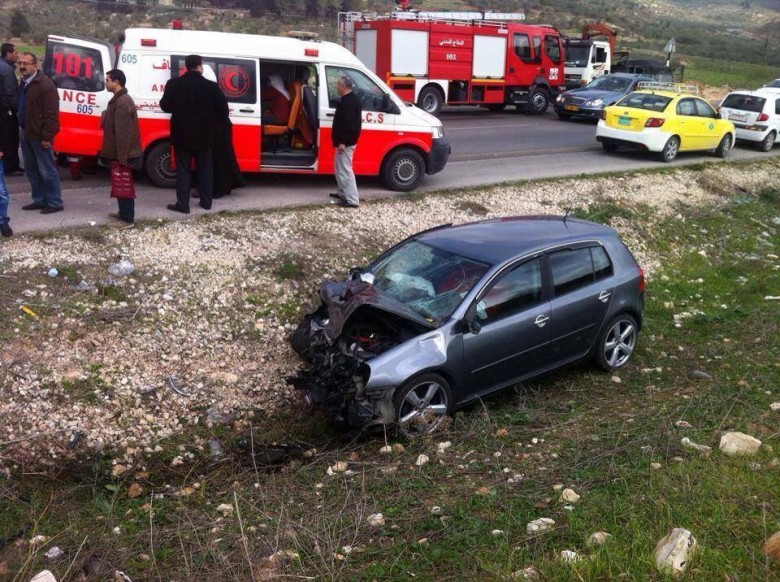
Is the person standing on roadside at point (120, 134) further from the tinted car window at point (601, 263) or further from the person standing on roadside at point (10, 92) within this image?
the tinted car window at point (601, 263)

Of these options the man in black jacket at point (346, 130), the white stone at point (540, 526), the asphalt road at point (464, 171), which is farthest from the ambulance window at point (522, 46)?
the white stone at point (540, 526)

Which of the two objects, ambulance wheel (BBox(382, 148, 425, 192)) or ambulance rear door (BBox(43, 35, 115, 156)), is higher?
ambulance rear door (BBox(43, 35, 115, 156))

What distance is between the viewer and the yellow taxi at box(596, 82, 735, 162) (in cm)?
1689

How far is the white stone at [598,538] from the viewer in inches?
170

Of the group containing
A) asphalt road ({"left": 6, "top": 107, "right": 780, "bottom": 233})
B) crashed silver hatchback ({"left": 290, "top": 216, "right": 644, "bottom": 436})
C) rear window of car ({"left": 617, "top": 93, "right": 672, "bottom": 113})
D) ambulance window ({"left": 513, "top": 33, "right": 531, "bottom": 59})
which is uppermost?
ambulance window ({"left": 513, "top": 33, "right": 531, "bottom": 59})

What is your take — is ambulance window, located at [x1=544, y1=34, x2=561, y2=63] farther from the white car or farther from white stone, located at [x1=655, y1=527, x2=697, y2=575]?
white stone, located at [x1=655, y1=527, x2=697, y2=575]

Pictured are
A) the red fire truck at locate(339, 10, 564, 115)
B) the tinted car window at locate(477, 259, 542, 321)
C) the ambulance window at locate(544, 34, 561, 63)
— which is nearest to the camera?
the tinted car window at locate(477, 259, 542, 321)

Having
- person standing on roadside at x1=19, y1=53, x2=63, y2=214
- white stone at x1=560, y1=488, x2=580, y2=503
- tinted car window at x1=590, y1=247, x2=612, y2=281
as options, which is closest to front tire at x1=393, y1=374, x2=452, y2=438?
white stone at x1=560, y1=488, x2=580, y2=503

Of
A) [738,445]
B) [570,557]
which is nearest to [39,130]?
[570,557]

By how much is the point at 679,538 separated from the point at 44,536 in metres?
3.87

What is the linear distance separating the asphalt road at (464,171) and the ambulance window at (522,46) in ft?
6.22

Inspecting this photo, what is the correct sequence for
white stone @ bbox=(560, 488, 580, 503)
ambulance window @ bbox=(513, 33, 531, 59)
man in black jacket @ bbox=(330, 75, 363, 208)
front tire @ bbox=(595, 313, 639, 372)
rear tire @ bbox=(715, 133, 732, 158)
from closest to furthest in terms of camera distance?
white stone @ bbox=(560, 488, 580, 503) → front tire @ bbox=(595, 313, 639, 372) → man in black jacket @ bbox=(330, 75, 363, 208) → rear tire @ bbox=(715, 133, 732, 158) → ambulance window @ bbox=(513, 33, 531, 59)

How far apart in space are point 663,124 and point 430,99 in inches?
330

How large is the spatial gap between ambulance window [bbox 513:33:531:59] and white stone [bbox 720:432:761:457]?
21338 millimetres
